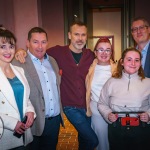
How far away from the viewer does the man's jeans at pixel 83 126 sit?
2484 millimetres

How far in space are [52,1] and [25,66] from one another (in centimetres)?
381

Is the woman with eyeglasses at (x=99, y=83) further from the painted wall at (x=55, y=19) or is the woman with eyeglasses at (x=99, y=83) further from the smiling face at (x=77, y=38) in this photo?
the painted wall at (x=55, y=19)

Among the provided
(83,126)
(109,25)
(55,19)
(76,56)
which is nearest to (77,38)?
(76,56)

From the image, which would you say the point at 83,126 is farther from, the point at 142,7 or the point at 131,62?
the point at 142,7

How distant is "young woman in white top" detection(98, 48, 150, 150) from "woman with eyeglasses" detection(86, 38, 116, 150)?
9.6 inches

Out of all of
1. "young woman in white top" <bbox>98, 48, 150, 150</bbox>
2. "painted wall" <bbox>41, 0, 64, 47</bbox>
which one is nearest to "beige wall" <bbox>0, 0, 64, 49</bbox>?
"painted wall" <bbox>41, 0, 64, 47</bbox>

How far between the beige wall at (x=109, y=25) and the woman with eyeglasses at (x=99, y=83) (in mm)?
7197

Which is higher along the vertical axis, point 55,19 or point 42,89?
point 55,19

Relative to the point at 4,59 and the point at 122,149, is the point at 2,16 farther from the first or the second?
the point at 122,149

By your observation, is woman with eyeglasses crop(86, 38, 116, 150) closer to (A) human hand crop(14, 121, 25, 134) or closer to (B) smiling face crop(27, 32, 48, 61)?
(B) smiling face crop(27, 32, 48, 61)

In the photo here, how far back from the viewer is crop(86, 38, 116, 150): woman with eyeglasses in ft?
8.05

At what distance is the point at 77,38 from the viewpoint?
2.70 m

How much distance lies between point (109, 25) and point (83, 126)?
25.2 ft

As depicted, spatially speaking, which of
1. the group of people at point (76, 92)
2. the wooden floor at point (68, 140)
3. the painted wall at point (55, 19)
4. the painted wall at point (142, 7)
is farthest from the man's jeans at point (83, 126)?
the painted wall at point (142, 7)
